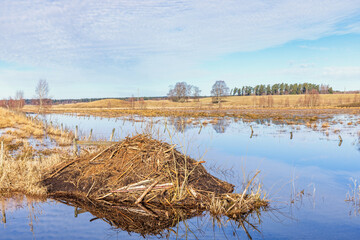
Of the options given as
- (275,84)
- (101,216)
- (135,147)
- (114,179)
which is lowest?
(101,216)

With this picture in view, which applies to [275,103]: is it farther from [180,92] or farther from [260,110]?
[180,92]

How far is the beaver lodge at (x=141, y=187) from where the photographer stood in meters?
8.91

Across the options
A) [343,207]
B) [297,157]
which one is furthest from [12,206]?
[297,157]

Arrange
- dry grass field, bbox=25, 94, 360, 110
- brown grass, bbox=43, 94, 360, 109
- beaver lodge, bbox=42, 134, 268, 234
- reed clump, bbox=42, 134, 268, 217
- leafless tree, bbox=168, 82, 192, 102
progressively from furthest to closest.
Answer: leafless tree, bbox=168, 82, 192, 102 → brown grass, bbox=43, 94, 360, 109 → dry grass field, bbox=25, 94, 360, 110 → reed clump, bbox=42, 134, 268, 217 → beaver lodge, bbox=42, 134, 268, 234

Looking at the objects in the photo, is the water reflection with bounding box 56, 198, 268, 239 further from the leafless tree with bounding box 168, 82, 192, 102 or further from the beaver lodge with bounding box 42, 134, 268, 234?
the leafless tree with bounding box 168, 82, 192, 102

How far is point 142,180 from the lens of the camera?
10.0m

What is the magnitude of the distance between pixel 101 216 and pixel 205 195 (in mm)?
3317

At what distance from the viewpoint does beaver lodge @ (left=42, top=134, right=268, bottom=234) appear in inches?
351

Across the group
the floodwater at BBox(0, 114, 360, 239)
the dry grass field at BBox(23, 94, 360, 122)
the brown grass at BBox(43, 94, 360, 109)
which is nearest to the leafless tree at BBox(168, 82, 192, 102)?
the brown grass at BBox(43, 94, 360, 109)

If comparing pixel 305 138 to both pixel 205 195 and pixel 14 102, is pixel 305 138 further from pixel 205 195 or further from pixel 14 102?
pixel 14 102

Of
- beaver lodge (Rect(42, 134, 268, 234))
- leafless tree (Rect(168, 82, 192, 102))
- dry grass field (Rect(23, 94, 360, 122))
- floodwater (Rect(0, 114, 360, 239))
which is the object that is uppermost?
leafless tree (Rect(168, 82, 192, 102))

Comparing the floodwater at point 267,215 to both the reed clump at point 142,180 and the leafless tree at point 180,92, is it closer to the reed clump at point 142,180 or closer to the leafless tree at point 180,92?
the reed clump at point 142,180

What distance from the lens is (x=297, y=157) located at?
63.0ft

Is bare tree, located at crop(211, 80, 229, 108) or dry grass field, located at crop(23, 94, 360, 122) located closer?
dry grass field, located at crop(23, 94, 360, 122)
